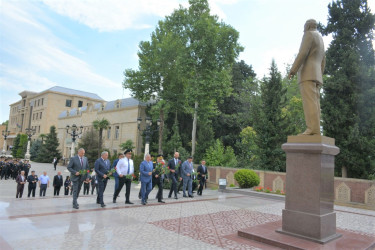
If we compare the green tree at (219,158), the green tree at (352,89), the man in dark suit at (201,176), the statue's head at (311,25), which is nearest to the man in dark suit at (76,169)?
the man in dark suit at (201,176)

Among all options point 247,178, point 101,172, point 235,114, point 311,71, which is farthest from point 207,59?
point 311,71

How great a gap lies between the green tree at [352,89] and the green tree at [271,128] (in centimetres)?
354

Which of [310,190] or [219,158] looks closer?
[310,190]

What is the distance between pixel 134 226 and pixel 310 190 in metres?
4.35

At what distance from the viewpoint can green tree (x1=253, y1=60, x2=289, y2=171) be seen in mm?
22031

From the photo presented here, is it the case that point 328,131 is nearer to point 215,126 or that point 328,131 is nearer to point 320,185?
point 320,185

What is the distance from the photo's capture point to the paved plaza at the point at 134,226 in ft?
18.1

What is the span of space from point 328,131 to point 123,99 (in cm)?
3450

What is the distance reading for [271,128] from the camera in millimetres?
22344

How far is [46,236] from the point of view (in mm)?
5730

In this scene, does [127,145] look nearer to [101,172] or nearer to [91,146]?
[91,146]

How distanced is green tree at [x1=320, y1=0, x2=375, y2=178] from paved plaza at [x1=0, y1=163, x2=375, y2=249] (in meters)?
8.83

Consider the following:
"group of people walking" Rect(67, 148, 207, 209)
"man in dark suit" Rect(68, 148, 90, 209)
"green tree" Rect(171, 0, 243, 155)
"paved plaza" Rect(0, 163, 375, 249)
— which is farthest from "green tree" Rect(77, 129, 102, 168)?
"man in dark suit" Rect(68, 148, 90, 209)

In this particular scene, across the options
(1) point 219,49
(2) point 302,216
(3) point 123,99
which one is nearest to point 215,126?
(1) point 219,49
